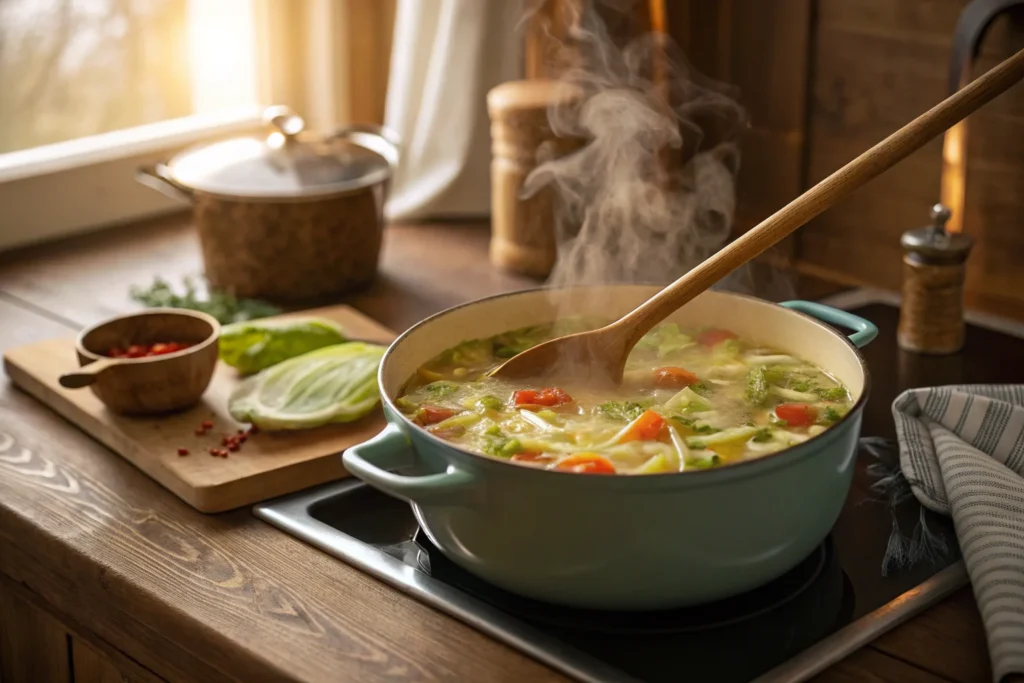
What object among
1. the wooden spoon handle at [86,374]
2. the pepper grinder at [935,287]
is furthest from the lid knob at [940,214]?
the wooden spoon handle at [86,374]

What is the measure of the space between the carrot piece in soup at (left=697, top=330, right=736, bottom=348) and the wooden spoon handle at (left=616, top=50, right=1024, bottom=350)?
0.16 meters

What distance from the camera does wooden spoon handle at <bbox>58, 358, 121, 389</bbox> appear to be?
139 cm

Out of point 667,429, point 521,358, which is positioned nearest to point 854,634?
point 667,429

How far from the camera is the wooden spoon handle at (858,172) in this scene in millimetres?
1152

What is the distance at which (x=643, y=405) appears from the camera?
123 cm

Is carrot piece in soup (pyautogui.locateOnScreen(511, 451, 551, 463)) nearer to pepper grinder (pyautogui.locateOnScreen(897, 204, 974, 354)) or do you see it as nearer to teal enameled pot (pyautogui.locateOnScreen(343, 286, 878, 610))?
teal enameled pot (pyautogui.locateOnScreen(343, 286, 878, 610))

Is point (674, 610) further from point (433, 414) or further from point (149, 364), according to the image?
point (149, 364)

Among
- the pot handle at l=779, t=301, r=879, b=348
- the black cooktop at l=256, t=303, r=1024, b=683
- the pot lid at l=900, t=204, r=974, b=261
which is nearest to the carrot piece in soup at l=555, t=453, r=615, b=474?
the black cooktop at l=256, t=303, r=1024, b=683

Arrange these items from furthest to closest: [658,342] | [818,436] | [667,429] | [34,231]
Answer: [34,231]
[658,342]
[667,429]
[818,436]

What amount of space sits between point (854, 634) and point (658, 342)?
45cm

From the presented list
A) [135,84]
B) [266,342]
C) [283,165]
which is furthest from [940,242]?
[135,84]

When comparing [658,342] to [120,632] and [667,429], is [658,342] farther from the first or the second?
[120,632]

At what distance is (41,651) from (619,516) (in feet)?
2.49

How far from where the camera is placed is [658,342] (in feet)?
4.59
